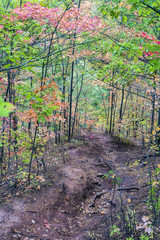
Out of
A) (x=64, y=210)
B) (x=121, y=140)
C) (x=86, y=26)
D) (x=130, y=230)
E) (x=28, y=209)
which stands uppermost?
(x=86, y=26)

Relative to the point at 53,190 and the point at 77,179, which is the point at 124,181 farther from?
the point at 53,190

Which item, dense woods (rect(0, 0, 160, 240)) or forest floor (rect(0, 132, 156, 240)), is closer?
dense woods (rect(0, 0, 160, 240))

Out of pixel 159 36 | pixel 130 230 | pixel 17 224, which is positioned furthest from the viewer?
pixel 159 36

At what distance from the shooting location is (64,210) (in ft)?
17.8


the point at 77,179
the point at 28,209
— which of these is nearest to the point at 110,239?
the point at 28,209

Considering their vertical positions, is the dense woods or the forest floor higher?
the dense woods

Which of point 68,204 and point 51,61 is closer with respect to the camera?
point 68,204

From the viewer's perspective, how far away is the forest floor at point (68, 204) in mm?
4090

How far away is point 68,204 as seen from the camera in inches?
225

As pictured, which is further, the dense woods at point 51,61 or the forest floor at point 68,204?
the forest floor at point 68,204

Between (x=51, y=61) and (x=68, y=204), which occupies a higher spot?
(x=51, y=61)

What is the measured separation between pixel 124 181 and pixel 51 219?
398cm

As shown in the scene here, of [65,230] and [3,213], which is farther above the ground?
[3,213]

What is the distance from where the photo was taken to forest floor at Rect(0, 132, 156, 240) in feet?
13.4
